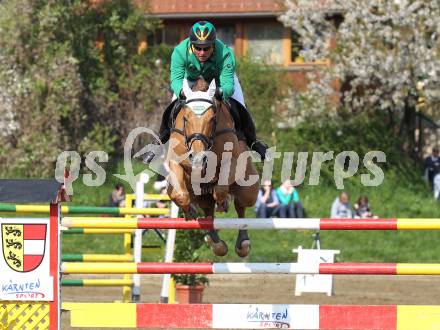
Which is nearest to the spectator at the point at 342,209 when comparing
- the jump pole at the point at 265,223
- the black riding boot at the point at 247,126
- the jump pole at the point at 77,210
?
the jump pole at the point at 77,210

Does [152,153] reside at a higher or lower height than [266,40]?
lower

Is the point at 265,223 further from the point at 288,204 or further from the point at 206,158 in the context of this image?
Answer: the point at 288,204

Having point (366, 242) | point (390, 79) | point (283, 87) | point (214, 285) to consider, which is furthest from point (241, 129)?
point (283, 87)

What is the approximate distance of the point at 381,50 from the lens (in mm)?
23922

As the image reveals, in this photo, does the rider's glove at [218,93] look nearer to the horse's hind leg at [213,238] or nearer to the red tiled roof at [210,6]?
the horse's hind leg at [213,238]

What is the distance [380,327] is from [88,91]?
19.5 m

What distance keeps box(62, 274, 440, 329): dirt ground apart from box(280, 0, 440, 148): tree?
293 inches

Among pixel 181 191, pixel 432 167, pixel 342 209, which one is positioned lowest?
pixel 181 191

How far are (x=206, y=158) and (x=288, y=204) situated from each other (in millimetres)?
11972

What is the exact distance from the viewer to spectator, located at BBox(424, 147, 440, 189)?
23484 millimetres

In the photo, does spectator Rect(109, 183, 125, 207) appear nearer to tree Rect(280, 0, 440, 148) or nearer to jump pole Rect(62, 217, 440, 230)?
tree Rect(280, 0, 440, 148)

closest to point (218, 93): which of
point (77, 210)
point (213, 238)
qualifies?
point (213, 238)

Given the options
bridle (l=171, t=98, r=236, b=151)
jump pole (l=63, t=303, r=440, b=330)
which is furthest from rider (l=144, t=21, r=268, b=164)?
jump pole (l=63, t=303, r=440, b=330)

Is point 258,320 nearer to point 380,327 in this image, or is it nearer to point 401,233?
point 380,327
